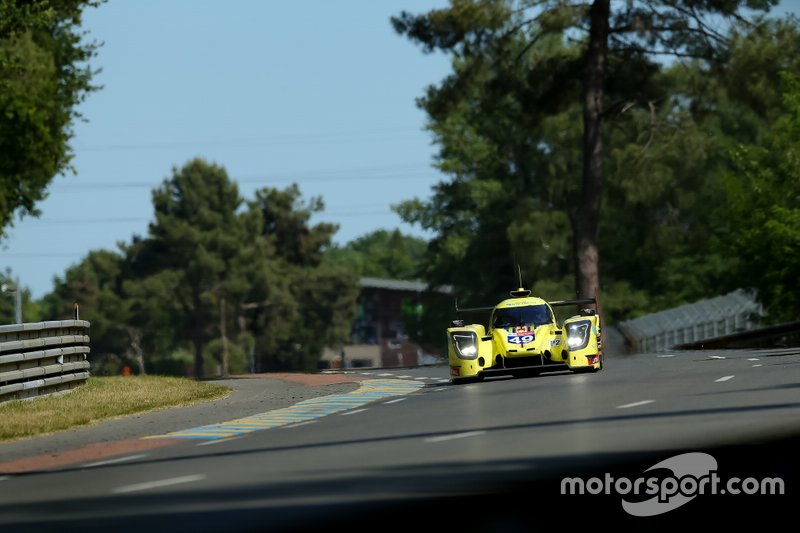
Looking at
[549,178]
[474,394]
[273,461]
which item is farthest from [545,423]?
[549,178]

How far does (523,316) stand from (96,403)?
24.3 feet

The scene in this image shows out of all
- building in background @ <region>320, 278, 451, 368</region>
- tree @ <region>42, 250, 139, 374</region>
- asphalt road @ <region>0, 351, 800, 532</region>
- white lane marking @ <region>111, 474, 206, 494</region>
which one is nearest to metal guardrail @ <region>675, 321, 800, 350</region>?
asphalt road @ <region>0, 351, 800, 532</region>

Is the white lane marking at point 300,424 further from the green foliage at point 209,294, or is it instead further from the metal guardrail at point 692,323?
the green foliage at point 209,294

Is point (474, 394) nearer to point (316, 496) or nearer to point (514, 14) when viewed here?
point (316, 496)

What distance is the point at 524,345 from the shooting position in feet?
83.6

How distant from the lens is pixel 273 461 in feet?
44.6

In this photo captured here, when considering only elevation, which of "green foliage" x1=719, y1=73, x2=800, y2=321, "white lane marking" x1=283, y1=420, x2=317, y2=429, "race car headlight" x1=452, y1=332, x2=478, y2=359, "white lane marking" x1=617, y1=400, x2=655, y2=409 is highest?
"green foliage" x1=719, y1=73, x2=800, y2=321

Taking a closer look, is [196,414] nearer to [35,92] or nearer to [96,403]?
[96,403]

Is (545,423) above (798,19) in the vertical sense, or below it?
below

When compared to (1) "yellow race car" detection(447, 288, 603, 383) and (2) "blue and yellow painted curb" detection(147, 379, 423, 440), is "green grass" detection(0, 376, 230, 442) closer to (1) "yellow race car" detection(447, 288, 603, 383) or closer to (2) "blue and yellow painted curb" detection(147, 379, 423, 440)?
(2) "blue and yellow painted curb" detection(147, 379, 423, 440)

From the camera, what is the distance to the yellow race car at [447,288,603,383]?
1004 inches

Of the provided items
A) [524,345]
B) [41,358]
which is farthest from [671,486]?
[41,358]

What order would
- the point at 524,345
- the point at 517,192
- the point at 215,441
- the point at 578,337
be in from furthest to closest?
the point at 517,192, the point at 578,337, the point at 524,345, the point at 215,441

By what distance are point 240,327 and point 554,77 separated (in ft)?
216
